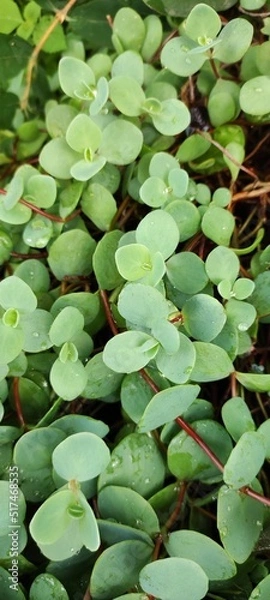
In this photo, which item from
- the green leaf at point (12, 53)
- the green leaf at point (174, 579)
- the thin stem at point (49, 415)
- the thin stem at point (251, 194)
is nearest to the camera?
the green leaf at point (174, 579)

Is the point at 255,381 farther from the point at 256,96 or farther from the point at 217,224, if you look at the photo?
the point at 256,96

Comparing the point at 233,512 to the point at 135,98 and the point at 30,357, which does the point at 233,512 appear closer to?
the point at 30,357

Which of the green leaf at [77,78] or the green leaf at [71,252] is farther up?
the green leaf at [77,78]

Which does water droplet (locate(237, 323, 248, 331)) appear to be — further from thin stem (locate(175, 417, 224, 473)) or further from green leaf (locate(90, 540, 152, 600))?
green leaf (locate(90, 540, 152, 600))

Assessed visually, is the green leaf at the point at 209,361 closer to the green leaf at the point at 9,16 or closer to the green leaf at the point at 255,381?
the green leaf at the point at 255,381

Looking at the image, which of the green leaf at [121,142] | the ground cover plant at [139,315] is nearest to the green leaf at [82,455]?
the ground cover plant at [139,315]

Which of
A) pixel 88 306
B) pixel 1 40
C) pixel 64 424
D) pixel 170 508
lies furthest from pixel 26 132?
pixel 170 508
